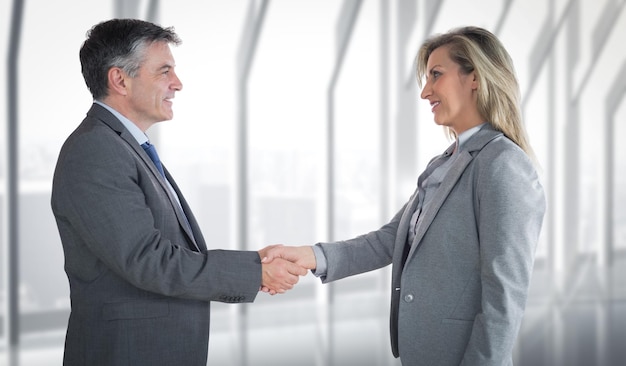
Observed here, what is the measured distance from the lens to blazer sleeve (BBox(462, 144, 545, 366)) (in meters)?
1.91

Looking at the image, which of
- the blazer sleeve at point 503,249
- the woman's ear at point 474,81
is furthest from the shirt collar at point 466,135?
the blazer sleeve at point 503,249

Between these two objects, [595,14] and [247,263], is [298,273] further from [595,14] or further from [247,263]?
[595,14]

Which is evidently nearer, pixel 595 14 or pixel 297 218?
pixel 297 218

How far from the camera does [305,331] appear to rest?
5.40 m

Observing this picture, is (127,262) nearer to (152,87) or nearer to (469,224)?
(152,87)

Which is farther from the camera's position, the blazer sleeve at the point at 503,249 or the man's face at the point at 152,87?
the man's face at the point at 152,87

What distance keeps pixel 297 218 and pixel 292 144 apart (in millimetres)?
740

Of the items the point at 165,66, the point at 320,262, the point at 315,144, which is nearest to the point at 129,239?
the point at 165,66

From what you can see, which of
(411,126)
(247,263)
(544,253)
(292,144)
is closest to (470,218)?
(247,263)

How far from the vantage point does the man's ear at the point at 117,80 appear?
2.19m

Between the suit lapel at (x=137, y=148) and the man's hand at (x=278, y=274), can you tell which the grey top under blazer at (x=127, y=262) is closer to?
the suit lapel at (x=137, y=148)

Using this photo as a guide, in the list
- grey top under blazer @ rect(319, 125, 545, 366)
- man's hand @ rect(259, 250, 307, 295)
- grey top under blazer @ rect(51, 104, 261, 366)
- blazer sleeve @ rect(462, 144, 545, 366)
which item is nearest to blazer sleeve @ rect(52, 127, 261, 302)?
grey top under blazer @ rect(51, 104, 261, 366)

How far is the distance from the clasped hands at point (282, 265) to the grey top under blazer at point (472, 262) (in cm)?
42

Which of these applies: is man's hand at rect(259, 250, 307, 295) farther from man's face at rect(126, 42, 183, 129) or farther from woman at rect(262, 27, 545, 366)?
man's face at rect(126, 42, 183, 129)
